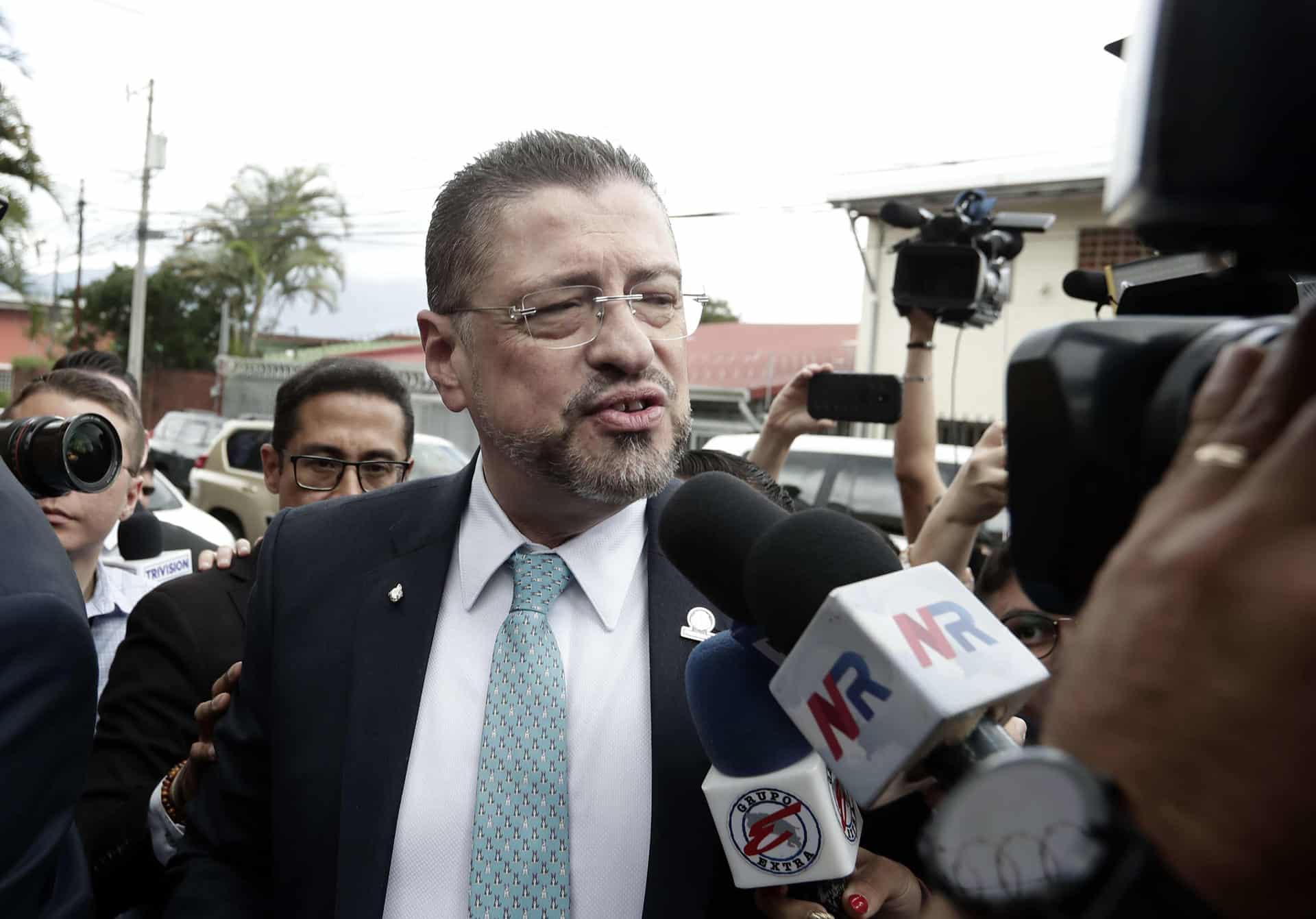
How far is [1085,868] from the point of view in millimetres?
598

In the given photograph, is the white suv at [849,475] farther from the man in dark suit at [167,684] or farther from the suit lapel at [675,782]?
the suit lapel at [675,782]

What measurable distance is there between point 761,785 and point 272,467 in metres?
2.46

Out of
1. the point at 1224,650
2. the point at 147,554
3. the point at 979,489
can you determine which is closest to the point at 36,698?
the point at 1224,650

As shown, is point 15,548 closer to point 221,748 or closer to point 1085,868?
point 221,748

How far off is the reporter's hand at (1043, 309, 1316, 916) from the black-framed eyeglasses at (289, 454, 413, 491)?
2.67m

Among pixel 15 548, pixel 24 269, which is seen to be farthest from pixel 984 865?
pixel 24 269

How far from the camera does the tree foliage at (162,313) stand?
32.3 meters

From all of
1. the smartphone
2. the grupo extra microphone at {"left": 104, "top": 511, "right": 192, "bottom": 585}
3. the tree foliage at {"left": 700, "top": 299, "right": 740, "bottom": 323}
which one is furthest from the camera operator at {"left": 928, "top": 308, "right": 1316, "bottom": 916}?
the tree foliage at {"left": 700, "top": 299, "right": 740, "bottom": 323}

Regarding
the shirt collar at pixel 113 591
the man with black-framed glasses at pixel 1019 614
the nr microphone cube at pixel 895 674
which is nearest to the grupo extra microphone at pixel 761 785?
the nr microphone cube at pixel 895 674

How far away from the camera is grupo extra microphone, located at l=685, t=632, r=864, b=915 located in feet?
3.66

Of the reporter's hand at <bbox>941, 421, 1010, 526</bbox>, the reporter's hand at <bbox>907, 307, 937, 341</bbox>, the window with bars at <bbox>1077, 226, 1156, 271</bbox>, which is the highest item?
the window with bars at <bbox>1077, 226, 1156, 271</bbox>

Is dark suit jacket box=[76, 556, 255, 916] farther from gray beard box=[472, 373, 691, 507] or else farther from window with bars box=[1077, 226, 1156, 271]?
window with bars box=[1077, 226, 1156, 271]

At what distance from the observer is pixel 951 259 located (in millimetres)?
3398

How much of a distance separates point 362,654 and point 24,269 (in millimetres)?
22494
